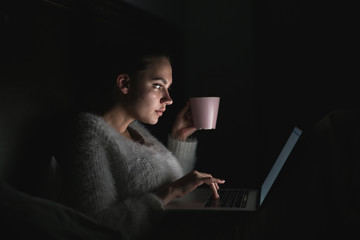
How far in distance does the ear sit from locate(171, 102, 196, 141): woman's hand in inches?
15.1

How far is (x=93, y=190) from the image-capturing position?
0.89m

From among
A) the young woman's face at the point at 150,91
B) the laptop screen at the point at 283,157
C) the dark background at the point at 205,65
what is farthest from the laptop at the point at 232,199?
the dark background at the point at 205,65

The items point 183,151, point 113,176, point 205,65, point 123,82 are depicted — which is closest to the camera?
point 113,176

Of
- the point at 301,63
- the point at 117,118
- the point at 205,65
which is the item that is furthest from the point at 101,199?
the point at 205,65

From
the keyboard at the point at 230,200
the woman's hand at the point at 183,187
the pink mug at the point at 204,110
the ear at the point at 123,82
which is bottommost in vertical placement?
the keyboard at the point at 230,200

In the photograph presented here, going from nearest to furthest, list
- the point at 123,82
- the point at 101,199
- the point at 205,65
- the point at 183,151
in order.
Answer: the point at 101,199 < the point at 123,82 < the point at 183,151 < the point at 205,65

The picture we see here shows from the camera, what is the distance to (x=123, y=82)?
1.19 m

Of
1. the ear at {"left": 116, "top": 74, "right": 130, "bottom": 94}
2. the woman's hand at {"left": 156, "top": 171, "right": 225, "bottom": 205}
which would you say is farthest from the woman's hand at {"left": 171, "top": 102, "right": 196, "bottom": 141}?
the woman's hand at {"left": 156, "top": 171, "right": 225, "bottom": 205}

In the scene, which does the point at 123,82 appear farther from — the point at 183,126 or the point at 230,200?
the point at 230,200

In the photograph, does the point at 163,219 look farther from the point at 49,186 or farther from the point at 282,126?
the point at 282,126

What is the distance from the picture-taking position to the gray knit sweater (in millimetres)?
882

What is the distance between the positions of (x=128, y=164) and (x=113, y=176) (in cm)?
6

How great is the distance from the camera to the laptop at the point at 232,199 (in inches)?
38.4

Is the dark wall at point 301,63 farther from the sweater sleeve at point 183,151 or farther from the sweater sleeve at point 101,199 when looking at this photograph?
the sweater sleeve at point 101,199
